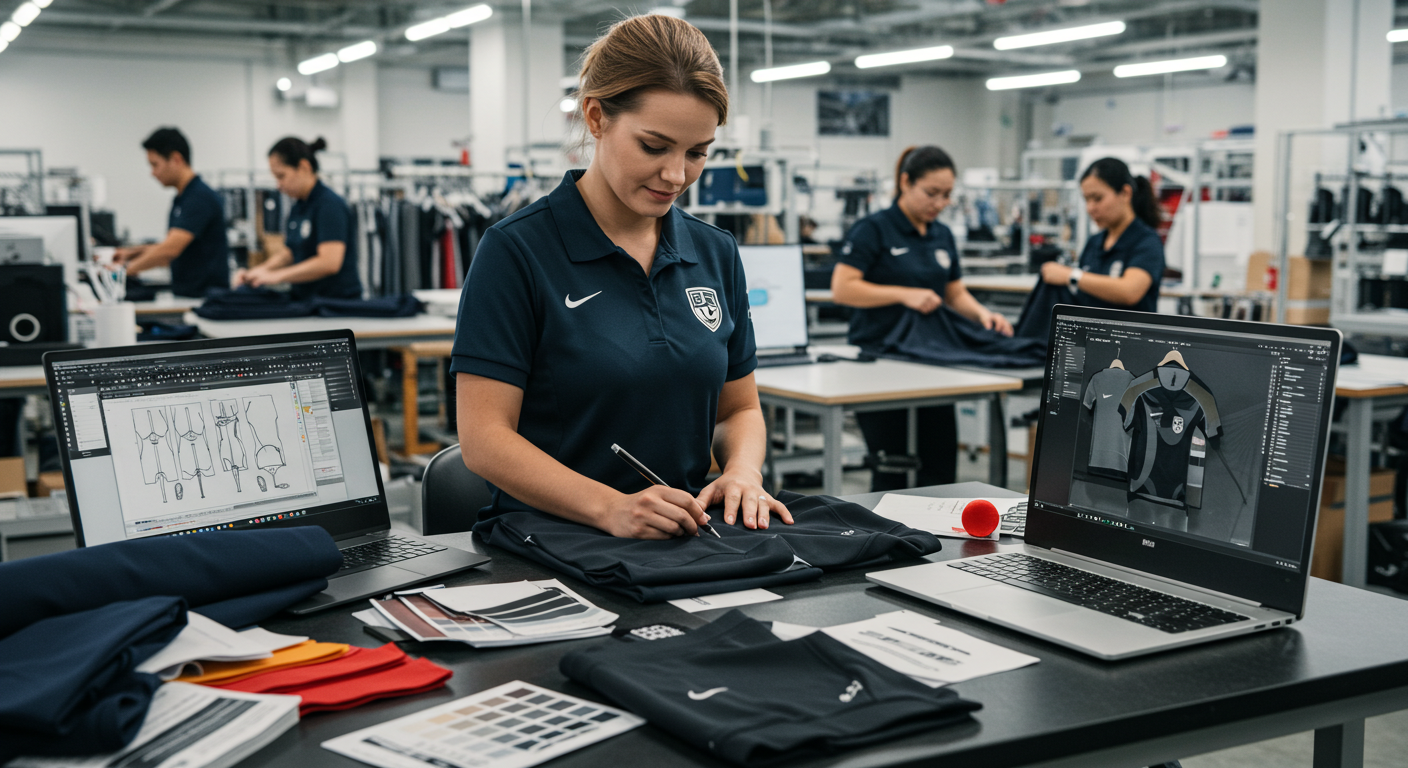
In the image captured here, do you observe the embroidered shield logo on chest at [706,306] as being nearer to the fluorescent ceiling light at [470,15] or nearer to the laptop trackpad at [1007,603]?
the laptop trackpad at [1007,603]

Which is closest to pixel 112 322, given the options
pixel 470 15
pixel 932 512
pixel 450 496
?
pixel 450 496

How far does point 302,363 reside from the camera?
1.51 meters

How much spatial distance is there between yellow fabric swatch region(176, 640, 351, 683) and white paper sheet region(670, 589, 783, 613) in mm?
365

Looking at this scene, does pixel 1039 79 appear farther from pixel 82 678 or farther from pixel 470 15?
pixel 82 678

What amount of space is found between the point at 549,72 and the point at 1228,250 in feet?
23.5

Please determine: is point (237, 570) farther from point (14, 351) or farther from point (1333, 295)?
point (1333, 295)

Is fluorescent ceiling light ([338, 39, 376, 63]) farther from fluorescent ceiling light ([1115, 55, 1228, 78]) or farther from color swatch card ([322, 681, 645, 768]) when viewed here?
color swatch card ([322, 681, 645, 768])

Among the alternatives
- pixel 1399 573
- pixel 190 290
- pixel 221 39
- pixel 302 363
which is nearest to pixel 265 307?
pixel 190 290

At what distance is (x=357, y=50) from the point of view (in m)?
13.6

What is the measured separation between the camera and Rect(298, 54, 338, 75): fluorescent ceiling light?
13789 millimetres

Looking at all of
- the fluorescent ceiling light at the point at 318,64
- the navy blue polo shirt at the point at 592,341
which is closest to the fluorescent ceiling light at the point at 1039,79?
the fluorescent ceiling light at the point at 318,64

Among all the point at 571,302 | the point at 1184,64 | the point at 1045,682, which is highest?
the point at 1184,64

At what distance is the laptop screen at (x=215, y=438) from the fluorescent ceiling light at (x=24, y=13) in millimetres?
11904

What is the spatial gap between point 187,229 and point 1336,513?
16.7ft
